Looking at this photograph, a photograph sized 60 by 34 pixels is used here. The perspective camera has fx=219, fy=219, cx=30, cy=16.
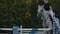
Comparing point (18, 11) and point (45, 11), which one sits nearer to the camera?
point (45, 11)

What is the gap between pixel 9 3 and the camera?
28.5ft

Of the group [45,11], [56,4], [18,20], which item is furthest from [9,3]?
[45,11]

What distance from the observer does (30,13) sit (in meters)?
8.83

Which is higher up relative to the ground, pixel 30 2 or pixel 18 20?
pixel 30 2

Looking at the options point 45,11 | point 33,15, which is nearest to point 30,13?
point 33,15

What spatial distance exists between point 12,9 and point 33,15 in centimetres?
92

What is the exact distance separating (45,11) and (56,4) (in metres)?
2.79

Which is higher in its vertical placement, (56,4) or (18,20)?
(56,4)

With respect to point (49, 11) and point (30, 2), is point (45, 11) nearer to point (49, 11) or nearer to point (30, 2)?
point (49, 11)

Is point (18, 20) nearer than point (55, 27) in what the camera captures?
No

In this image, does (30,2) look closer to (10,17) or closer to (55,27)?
(10,17)

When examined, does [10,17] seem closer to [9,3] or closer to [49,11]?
[9,3]

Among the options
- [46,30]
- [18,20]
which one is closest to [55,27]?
[46,30]

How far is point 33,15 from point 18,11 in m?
0.69
